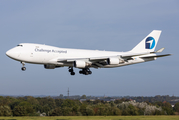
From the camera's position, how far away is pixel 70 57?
4684cm

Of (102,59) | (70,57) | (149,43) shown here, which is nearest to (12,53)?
(70,57)

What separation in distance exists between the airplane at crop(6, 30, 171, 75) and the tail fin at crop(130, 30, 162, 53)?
3449mm

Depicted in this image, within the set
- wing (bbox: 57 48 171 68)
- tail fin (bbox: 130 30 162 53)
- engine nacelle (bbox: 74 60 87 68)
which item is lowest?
engine nacelle (bbox: 74 60 87 68)

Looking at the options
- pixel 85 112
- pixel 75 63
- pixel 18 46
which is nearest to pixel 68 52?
pixel 75 63

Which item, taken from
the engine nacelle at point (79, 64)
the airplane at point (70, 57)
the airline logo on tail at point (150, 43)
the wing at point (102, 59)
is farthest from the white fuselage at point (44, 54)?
the airline logo on tail at point (150, 43)

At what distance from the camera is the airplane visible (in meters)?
42.7

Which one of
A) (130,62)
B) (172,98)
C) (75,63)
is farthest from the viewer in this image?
(172,98)

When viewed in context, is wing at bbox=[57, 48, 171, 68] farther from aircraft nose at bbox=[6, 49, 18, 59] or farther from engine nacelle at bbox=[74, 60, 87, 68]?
aircraft nose at bbox=[6, 49, 18, 59]

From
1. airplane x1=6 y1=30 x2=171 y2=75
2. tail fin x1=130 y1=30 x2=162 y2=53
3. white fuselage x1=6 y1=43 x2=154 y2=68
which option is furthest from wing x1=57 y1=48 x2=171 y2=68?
tail fin x1=130 y1=30 x2=162 y2=53

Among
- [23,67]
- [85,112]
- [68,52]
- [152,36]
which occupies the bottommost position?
[85,112]

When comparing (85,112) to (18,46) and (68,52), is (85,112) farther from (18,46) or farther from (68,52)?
(18,46)

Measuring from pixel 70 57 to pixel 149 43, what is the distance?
20617mm

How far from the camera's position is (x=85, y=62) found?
4812 cm

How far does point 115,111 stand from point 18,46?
2647 centimetres
